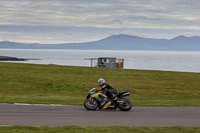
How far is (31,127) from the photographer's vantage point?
10.5 metres

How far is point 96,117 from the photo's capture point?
43.7ft

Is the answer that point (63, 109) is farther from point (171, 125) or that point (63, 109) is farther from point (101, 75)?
point (101, 75)

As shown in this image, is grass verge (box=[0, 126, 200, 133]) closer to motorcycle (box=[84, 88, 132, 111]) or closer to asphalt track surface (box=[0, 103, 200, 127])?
asphalt track surface (box=[0, 103, 200, 127])

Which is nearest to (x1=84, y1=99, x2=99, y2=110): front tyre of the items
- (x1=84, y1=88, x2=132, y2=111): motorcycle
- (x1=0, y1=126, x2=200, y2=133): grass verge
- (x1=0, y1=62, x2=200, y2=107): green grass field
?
(x1=84, y1=88, x2=132, y2=111): motorcycle

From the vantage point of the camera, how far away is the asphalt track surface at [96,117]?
38.5ft

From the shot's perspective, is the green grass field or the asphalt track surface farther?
the green grass field

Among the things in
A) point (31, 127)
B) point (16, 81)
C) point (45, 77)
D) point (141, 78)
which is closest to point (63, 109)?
point (31, 127)

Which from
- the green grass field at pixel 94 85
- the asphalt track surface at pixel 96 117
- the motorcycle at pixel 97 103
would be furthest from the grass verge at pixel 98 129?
the green grass field at pixel 94 85

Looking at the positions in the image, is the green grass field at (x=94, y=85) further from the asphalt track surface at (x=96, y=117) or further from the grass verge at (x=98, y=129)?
the grass verge at (x=98, y=129)

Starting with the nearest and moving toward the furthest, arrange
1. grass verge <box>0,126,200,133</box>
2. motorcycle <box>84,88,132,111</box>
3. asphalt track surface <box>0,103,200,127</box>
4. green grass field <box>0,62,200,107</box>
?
1. grass verge <box>0,126,200,133</box>
2. asphalt track surface <box>0,103,200,127</box>
3. motorcycle <box>84,88,132,111</box>
4. green grass field <box>0,62,200,107</box>

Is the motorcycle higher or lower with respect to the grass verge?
higher

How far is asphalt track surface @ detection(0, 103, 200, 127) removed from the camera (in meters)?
11.8

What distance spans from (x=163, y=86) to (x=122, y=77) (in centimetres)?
721

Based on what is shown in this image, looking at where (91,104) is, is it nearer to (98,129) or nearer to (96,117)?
(96,117)
